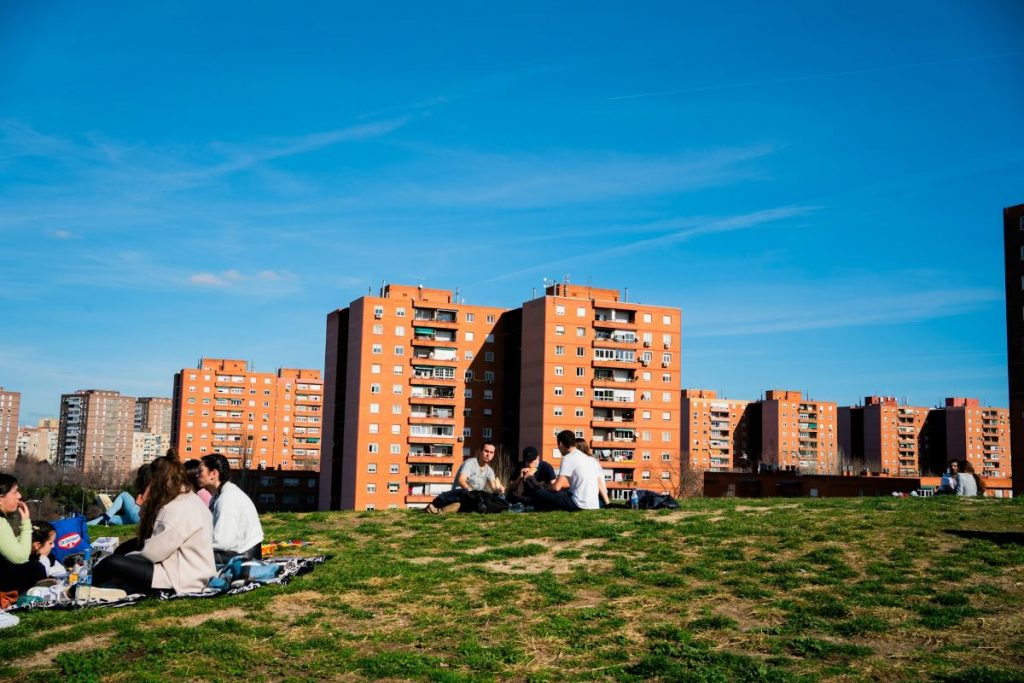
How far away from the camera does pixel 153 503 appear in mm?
10758

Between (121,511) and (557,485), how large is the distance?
10.9 metres

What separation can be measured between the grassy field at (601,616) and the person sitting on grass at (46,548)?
2.53 metres

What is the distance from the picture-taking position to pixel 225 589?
1106 cm

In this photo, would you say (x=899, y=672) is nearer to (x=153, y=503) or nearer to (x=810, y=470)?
(x=153, y=503)

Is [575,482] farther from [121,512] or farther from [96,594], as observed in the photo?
[121,512]

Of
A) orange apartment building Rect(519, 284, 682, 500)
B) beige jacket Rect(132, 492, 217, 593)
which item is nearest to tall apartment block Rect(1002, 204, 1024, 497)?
orange apartment building Rect(519, 284, 682, 500)

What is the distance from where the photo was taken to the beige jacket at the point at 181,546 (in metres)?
10.6

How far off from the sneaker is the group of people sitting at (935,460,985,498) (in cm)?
2395

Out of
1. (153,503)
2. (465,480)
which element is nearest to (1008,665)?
(153,503)

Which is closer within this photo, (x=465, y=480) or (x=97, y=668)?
(x=97, y=668)

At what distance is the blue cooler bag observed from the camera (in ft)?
44.1

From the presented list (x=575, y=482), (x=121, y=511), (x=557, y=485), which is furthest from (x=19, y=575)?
(x=575, y=482)

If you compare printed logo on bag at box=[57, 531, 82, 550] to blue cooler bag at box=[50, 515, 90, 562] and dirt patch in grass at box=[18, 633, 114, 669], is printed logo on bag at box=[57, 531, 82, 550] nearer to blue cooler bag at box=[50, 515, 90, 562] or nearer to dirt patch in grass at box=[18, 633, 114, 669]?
blue cooler bag at box=[50, 515, 90, 562]

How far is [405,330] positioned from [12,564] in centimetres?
9881
